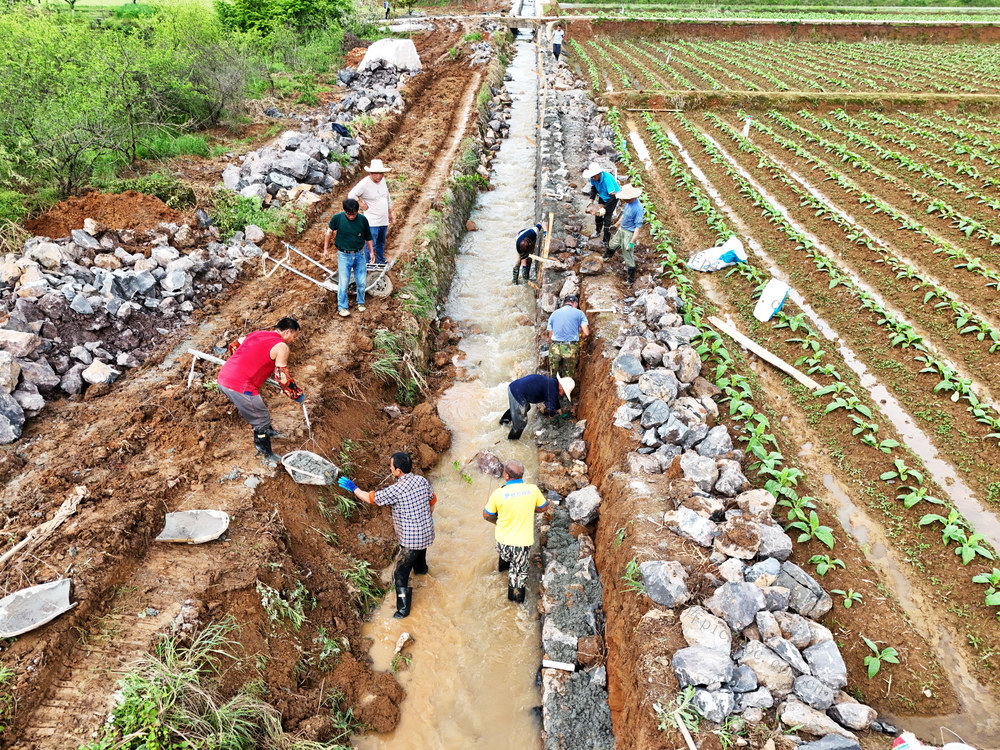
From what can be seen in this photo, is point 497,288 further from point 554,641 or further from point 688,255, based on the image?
point 554,641

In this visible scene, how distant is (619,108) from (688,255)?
12.6 metres

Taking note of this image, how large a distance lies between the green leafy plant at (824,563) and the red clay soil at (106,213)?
10671 mm

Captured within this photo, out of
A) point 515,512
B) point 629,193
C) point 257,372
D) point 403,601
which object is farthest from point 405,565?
point 629,193

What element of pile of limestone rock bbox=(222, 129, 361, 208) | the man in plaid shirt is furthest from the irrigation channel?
pile of limestone rock bbox=(222, 129, 361, 208)

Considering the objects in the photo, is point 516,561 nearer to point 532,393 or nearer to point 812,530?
point 532,393

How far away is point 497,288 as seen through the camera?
12.1 metres

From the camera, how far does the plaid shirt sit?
5.54m

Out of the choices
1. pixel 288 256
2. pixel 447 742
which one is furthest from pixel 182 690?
pixel 288 256

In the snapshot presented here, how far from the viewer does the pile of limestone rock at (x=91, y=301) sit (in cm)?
648

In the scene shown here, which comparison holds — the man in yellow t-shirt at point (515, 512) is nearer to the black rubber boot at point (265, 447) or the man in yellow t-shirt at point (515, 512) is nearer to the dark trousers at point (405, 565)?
the dark trousers at point (405, 565)

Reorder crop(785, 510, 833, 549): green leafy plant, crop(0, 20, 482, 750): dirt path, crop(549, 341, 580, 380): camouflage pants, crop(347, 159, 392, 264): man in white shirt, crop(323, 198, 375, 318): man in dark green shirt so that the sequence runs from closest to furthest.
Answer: crop(0, 20, 482, 750): dirt path → crop(785, 510, 833, 549): green leafy plant → crop(323, 198, 375, 318): man in dark green shirt → crop(549, 341, 580, 380): camouflage pants → crop(347, 159, 392, 264): man in white shirt

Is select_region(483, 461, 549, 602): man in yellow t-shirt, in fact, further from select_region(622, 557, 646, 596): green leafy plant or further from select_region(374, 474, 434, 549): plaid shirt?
select_region(622, 557, 646, 596): green leafy plant

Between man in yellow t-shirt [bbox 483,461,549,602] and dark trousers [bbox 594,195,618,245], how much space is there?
7.26 meters

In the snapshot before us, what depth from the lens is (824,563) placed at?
5.44 m
